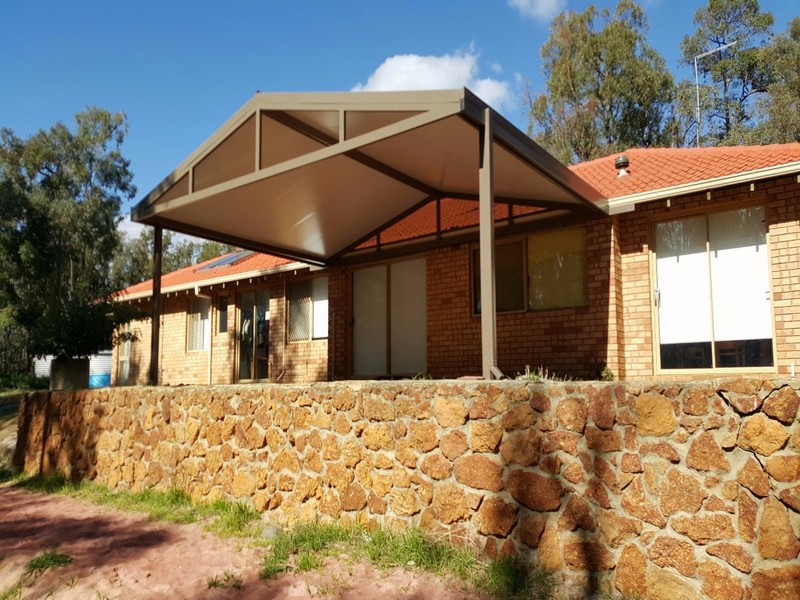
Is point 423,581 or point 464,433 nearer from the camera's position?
point 423,581

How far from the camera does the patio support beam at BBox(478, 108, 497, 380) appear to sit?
18.7ft

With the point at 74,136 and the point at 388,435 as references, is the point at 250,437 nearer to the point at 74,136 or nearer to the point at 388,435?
the point at 388,435

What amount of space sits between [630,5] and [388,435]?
105 ft

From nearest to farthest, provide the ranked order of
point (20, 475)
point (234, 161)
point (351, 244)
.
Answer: point (234, 161) < point (20, 475) < point (351, 244)

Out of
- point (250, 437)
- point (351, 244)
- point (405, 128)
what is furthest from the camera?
point (351, 244)

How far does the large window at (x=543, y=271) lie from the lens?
29.3ft

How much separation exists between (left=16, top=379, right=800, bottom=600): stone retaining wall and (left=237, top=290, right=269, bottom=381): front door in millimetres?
7033

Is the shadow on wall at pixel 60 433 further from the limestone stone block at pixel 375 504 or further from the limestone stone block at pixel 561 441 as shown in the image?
the limestone stone block at pixel 561 441

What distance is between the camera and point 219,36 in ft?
51.9

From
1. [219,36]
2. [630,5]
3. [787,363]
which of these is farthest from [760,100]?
[787,363]

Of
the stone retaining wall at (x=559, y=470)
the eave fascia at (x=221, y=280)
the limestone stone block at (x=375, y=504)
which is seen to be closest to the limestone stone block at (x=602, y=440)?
the stone retaining wall at (x=559, y=470)

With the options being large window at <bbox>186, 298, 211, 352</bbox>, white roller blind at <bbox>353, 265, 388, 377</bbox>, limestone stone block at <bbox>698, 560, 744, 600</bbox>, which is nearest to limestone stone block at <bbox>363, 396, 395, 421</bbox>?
limestone stone block at <bbox>698, 560, 744, 600</bbox>

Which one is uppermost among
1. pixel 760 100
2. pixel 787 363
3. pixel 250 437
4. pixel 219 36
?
pixel 760 100

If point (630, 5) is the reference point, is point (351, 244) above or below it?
below
